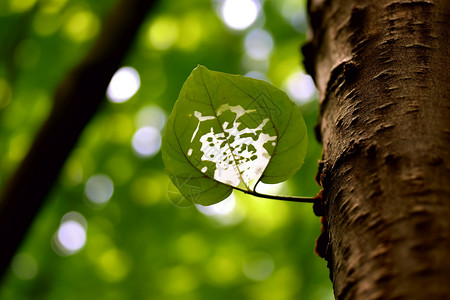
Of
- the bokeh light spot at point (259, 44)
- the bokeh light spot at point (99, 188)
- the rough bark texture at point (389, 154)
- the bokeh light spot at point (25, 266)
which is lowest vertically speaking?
the bokeh light spot at point (25, 266)

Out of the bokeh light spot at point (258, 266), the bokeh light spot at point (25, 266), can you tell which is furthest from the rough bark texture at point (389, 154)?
the bokeh light spot at point (25, 266)

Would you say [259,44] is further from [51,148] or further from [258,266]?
[51,148]

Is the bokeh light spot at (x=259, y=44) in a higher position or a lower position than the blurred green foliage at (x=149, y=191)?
higher

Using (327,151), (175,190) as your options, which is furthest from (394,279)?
(175,190)

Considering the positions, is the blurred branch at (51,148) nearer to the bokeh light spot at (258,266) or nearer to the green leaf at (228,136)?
the green leaf at (228,136)

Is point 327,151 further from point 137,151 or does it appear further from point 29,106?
point 29,106

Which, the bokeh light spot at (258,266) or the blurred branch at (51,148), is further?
the bokeh light spot at (258,266)

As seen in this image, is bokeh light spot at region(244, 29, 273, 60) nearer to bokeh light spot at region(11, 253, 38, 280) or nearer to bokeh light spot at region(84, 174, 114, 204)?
bokeh light spot at region(84, 174, 114, 204)

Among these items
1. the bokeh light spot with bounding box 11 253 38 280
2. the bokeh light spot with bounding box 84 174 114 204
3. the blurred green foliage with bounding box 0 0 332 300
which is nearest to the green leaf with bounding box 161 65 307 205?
the blurred green foliage with bounding box 0 0 332 300
